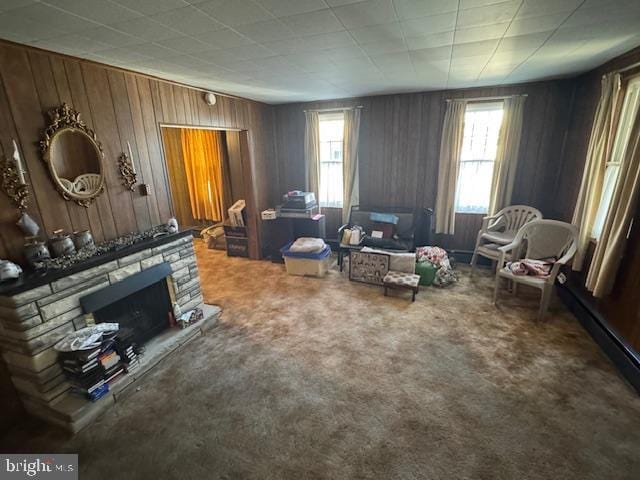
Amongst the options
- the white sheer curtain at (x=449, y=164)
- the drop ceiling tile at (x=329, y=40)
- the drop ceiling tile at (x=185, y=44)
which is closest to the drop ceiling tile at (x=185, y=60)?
the drop ceiling tile at (x=185, y=44)

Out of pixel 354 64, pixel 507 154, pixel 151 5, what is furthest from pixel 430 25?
pixel 507 154

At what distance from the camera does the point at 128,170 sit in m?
2.66

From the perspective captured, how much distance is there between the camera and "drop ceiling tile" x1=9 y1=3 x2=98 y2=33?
1.49m

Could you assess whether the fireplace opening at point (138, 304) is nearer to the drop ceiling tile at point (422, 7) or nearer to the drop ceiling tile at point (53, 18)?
the drop ceiling tile at point (53, 18)

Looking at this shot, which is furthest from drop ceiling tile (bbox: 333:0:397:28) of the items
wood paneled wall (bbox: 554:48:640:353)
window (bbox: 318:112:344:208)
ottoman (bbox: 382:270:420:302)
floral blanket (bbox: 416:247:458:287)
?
window (bbox: 318:112:344:208)

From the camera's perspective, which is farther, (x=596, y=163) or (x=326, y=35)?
(x=596, y=163)

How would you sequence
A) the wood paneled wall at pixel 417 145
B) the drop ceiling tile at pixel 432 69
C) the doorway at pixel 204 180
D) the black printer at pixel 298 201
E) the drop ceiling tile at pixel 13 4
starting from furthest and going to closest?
1. the doorway at pixel 204 180
2. the black printer at pixel 298 201
3. the wood paneled wall at pixel 417 145
4. the drop ceiling tile at pixel 432 69
5. the drop ceiling tile at pixel 13 4

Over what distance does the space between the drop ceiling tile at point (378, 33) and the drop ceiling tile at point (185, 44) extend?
1071mm

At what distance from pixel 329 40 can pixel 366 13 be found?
18.0 inches

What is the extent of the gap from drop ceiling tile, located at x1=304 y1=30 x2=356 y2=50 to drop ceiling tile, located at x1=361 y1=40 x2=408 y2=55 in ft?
0.50

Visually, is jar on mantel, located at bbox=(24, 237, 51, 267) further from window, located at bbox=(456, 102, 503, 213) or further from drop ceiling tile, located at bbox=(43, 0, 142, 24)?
window, located at bbox=(456, 102, 503, 213)

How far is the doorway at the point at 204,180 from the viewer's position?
203 inches

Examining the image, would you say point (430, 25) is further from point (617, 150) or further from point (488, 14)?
point (617, 150)

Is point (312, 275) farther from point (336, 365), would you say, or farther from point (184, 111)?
point (184, 111)
